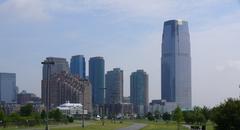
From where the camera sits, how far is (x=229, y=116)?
44.9 metres

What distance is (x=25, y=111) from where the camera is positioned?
153125mm

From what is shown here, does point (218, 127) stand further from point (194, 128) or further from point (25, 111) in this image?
point (25, 111)

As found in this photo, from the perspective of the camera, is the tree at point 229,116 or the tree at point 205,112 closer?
the tree at point 229,116

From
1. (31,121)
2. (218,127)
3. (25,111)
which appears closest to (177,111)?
(31,121)

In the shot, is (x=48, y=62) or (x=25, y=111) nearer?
(x=48, y=62)

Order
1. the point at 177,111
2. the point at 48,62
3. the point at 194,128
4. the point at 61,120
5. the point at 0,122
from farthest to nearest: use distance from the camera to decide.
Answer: the point at 61,120
the point at 0,122
the point at 177,111
the point at 194,128
the point at 48,62

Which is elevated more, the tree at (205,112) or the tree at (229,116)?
the tree at (229,116)

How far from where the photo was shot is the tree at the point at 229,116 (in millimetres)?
44609

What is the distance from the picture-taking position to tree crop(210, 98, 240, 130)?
44.6 meters

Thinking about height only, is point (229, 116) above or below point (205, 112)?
above

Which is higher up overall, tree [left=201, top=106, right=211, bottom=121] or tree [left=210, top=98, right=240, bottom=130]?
tree [left=210, top=98, right=240, bottom=130]

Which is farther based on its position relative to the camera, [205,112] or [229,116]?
[205,112]

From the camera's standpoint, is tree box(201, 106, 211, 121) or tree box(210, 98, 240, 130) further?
tree box(201, 106, 211, 121)

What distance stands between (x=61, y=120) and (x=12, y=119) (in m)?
29.9
